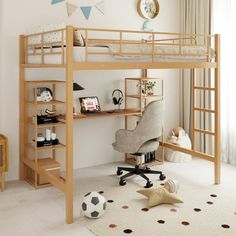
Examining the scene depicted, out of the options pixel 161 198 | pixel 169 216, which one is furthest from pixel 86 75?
pixel 169 216

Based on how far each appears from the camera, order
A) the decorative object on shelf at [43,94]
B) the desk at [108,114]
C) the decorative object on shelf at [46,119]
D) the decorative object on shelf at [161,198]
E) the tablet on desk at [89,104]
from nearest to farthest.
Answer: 1. the decorative object on shelf at [161,198]
2. the decorative object on shelf at [46,119]
3. the decorative object on shelf at [43,94]
4. the desk at [108,114]
5. the tablet on desk at [89,104]

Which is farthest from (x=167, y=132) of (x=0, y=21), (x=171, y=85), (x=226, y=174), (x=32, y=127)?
(x=0, y=21)

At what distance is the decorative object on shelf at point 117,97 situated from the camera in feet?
16.8

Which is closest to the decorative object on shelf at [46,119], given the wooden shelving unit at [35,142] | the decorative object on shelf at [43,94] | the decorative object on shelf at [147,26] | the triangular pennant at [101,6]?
the wooden shelving unit at [35,142]

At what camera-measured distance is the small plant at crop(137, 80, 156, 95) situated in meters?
5.20

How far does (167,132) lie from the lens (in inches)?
229

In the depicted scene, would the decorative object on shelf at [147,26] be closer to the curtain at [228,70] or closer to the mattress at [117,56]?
the curtain at [228,70]

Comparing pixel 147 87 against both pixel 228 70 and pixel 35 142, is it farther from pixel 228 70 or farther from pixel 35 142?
pixel 35 142

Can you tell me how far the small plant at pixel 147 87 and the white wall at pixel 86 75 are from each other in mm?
248

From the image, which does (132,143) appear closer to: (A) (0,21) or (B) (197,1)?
(A) (0,21)

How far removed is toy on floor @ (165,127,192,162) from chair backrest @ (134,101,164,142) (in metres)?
1.16

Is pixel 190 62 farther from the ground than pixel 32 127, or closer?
farther from the ground

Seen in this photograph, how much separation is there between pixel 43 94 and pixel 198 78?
2.33 m

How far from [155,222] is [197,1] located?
3375 mm
